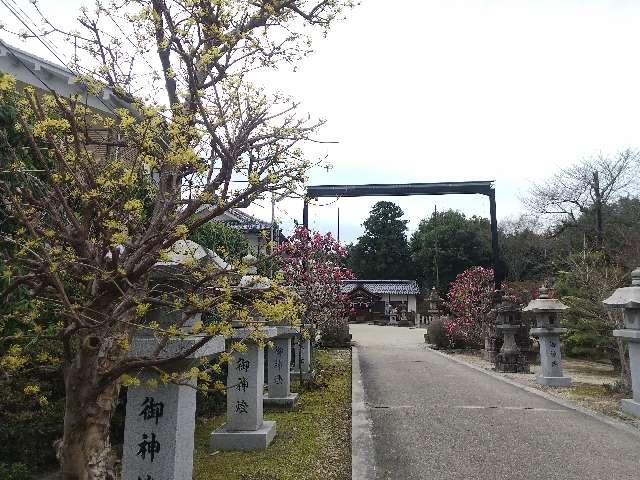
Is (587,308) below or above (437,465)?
above

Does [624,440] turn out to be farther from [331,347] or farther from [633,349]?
[331,347]

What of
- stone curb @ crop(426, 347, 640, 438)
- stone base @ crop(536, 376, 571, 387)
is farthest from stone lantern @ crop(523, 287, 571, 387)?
stone curb @ crop(426, 347, 640, 438)

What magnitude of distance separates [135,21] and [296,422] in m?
6.39

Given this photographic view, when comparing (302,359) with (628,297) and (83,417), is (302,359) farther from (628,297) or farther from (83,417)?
(83,417)

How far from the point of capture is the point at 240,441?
21.5 ft

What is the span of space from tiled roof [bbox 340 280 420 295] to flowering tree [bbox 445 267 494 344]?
896 inches

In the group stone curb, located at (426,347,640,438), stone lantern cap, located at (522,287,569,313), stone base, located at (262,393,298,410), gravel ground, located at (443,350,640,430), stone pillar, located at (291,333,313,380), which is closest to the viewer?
stone curb, located at (426,347,640,438)

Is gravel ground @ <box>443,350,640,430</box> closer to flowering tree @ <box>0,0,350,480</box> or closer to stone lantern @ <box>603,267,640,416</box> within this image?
stone lantern @ <box>603,267,640,416</box>

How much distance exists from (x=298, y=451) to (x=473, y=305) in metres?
14.4

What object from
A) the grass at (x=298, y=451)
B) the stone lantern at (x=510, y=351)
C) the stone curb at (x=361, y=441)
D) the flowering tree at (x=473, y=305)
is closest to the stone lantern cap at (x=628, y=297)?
the stone curb at (x=361, y=441)

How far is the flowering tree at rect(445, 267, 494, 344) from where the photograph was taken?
18797mm

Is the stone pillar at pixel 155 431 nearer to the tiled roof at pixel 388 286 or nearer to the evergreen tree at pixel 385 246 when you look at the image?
the tiled roof at pixel 388 286

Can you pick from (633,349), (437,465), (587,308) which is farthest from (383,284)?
(437,465)

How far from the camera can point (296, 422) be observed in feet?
26.2
